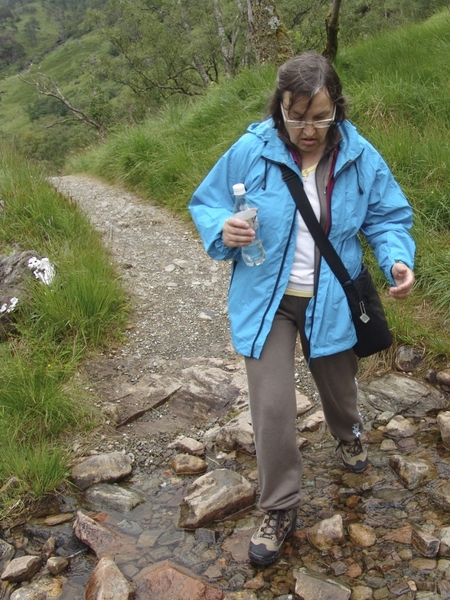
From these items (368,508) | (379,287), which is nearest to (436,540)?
(368,508)

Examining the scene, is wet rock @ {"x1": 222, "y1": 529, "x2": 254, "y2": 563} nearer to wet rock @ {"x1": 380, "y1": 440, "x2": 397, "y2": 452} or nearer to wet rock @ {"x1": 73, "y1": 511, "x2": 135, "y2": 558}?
wet rock @ {"x1": 73, "y1": 511, "x2": 135, "y2": 558}

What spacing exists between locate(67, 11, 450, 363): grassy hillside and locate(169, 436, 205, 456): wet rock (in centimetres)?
164

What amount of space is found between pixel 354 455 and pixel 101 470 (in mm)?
1438

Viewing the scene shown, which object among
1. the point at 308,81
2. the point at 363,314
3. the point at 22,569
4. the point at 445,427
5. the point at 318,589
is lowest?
the point at 445,427

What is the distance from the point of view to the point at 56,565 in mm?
2703

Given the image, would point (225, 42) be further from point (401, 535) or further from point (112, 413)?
point (401, 535)

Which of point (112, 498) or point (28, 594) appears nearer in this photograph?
point (28, 594)

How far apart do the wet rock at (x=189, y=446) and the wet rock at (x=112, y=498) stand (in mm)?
431

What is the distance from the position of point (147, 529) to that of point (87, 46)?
130 m

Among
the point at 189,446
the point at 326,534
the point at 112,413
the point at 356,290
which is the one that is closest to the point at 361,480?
the point at 326,534

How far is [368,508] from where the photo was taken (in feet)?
9.77

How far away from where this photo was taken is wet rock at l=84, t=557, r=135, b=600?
2.49m

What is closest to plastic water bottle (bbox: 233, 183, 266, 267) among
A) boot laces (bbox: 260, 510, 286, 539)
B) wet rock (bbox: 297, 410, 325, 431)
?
boot laces (bbox: 260, 510, 286, 539)

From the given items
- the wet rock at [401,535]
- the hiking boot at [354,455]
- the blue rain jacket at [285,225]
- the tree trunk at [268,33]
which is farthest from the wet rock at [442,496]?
the tree trunk at [268,33]
